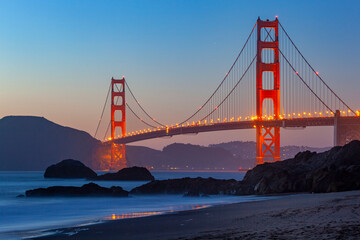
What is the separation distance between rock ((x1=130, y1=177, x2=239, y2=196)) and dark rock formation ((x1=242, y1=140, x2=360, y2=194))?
1.60m

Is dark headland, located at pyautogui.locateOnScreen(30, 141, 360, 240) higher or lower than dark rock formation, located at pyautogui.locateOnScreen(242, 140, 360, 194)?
Answer: lower

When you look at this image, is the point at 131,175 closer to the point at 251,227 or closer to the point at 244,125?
the point at 244,125

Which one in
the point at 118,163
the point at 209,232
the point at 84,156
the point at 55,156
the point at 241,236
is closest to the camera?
the point at 241,236

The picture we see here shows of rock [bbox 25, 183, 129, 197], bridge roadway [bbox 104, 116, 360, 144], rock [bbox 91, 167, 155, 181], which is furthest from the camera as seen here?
bridge roadway [bbox 104, 116, 360, 144]

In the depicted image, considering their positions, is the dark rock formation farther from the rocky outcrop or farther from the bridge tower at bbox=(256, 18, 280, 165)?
the bridge tower at bbox=(256, 18, 280, 165)

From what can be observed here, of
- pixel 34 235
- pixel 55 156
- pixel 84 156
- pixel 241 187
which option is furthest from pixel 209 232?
pixel 55 156

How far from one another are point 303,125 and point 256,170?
3135 centimetres

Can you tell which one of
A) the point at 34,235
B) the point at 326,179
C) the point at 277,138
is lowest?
the point at 34,235

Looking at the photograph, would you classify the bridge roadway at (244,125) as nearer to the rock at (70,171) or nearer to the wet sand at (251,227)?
the rock at (70,171)

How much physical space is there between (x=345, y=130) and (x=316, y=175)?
113 feet

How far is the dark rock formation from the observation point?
17734 millimetres

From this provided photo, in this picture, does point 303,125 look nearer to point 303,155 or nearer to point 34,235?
point 303,155

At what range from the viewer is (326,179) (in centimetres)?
1808

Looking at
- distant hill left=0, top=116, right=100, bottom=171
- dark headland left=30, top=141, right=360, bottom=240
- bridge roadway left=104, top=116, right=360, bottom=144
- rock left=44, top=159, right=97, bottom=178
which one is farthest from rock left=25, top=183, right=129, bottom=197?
distant hill left=0, top=116, right=100, bottom=171
